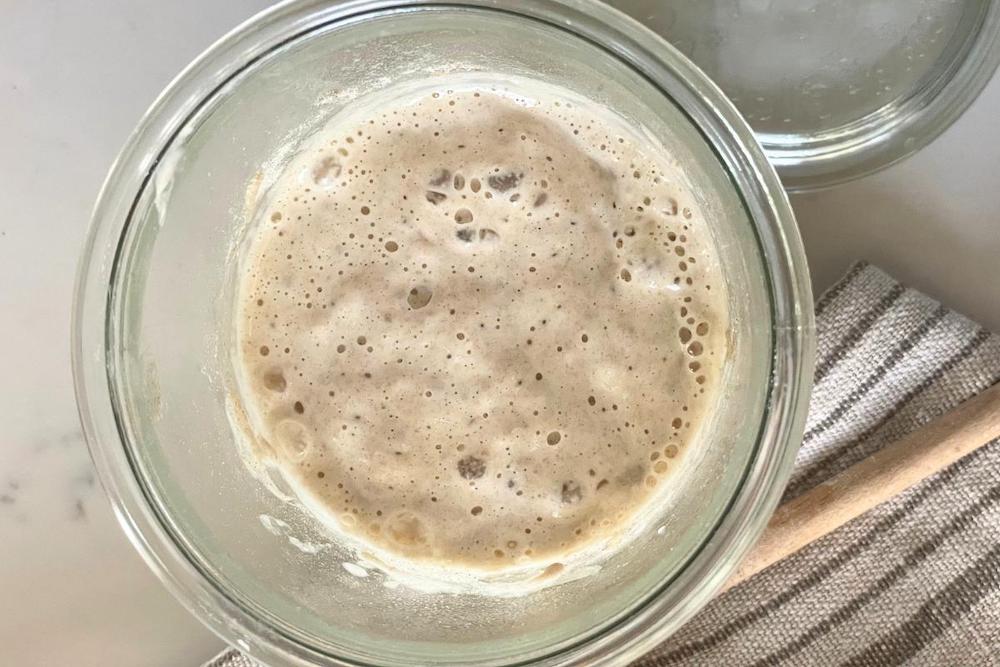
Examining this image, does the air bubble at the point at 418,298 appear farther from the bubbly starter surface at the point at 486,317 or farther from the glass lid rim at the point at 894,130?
the glass lid rim at the point at 894,130

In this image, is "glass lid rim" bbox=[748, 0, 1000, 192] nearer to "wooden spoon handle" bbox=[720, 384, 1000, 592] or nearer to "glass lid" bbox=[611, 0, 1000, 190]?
"glass lid" bbox=[611, 0, 1000, 190]

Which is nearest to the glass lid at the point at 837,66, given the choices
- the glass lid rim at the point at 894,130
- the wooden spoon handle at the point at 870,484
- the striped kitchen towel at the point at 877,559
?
the glass lid rim at the point at 894,130

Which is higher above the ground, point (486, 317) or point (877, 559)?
point (486, 317)

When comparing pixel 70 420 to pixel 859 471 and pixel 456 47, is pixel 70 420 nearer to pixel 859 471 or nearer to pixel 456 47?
pixel 456 47

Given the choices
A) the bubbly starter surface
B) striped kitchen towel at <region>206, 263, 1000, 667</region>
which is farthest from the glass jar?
striped kitchen towel at <region>206, 263, 1000, 667</region>

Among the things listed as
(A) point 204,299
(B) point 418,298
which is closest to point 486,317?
(B) point 418,298

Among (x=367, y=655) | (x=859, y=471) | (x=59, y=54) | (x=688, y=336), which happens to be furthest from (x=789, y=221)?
(x=59, y=54)

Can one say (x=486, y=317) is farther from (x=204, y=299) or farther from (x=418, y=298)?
(x=204, y=299)
